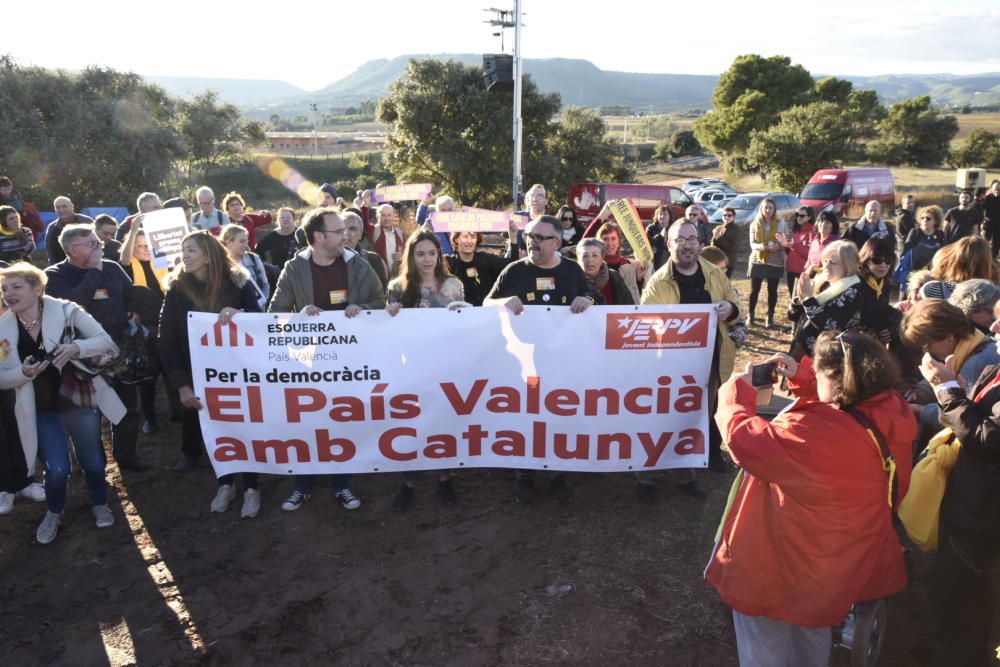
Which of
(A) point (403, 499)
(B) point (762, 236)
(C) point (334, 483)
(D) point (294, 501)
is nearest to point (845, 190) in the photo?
(B) point (762, 236)

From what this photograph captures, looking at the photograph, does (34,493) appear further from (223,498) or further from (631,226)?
(631,226)

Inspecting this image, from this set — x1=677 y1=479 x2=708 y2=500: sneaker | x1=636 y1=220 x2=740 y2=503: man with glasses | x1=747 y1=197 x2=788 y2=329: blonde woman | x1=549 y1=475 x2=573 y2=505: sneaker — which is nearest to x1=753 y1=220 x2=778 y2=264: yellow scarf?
x1=747 y1=197 x2=788 y2=329: blonde woman

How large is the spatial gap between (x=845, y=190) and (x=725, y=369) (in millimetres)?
18030

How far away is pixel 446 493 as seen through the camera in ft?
15.7

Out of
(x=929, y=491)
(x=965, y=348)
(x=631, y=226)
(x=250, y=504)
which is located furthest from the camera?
(x=631, y=226)

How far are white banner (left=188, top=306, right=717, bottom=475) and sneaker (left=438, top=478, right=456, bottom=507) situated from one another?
0.25 meters

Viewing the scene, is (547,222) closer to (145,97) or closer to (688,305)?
(688,305)

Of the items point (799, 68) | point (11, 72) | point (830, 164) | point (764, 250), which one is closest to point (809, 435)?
point (764, 250)

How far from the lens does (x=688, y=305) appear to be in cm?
437

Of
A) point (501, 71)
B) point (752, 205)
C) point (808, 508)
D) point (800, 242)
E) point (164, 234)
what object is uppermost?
point (501, 71)

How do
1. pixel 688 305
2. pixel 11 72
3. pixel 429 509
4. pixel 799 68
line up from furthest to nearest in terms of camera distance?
pixel 799 68 → pixel 11 72 → pixel 429 509 → pixel 688 305

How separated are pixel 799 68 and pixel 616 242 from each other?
53947mm

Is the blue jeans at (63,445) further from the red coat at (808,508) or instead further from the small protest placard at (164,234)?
the red coat at (808,508)

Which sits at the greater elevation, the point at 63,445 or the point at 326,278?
the point at 326,278
